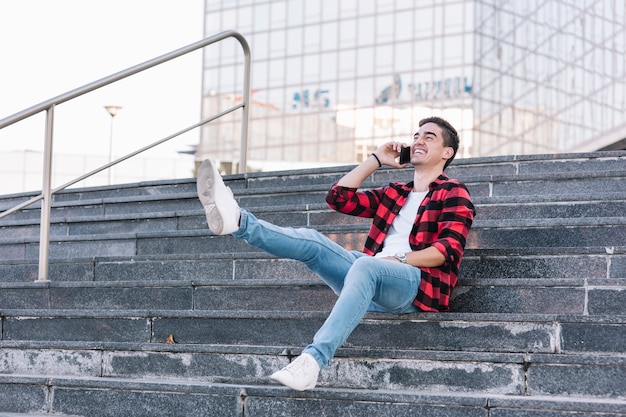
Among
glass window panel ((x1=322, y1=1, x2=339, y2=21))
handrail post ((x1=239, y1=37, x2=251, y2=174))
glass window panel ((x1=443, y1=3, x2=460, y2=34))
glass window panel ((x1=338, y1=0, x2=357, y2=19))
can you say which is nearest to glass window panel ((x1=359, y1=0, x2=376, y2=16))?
glass window panel ((x1=338, y1=0, x2=357, y2=19))

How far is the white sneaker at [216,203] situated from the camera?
147 inches

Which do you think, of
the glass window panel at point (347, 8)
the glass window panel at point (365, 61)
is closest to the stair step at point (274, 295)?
the glass window panel at point (365, 61)

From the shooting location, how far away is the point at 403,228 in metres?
4.55

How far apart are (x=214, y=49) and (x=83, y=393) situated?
188 feet

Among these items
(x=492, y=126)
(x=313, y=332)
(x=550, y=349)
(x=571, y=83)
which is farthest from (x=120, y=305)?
(x=492, y=126)

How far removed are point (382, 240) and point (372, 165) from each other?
460 millimetres

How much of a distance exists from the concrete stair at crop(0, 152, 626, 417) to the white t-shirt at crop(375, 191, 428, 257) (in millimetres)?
327

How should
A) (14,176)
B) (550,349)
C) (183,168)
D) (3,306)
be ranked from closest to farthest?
(550,349) → (3,306) → (183,168) → (14,176)

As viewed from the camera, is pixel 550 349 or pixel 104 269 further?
pixel 104 269

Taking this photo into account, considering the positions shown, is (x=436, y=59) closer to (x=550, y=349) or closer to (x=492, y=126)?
(x=492, y=126)

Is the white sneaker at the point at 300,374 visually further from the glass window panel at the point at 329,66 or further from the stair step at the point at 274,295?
the glass window panel at the point at 329,66

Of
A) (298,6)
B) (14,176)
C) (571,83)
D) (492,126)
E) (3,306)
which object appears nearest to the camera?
(3,306)

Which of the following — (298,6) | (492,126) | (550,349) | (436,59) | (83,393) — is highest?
(298,6)

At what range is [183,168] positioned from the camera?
20391 mm
